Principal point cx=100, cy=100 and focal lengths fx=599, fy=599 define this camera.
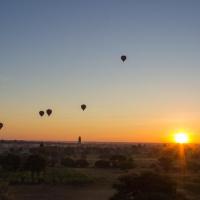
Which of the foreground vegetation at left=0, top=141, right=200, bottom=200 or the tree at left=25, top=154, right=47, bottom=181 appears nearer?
the foreground vegetation at left=0, top=141, right=200, bottom=200

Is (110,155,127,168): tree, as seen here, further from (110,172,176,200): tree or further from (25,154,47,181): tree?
(110,172,176,200): tree

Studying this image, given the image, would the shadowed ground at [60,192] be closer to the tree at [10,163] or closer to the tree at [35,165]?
the tree at [35,165]

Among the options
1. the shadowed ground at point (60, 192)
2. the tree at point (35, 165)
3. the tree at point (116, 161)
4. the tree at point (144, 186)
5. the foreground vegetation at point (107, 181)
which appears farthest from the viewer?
the tree at point (116, 161)

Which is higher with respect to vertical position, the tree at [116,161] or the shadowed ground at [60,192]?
the tree at [116,161]

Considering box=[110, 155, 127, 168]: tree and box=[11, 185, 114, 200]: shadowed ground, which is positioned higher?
box=[110, 155, 127, 168]: tree

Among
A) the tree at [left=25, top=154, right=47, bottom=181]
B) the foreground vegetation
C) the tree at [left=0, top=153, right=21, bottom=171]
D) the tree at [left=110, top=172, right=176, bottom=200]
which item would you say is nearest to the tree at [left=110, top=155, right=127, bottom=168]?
the foreground vegetation

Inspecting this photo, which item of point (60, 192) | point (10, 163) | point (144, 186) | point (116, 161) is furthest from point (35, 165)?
point (116, 161)

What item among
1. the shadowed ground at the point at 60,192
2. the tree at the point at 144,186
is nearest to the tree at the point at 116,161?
the shadowed ground at the point at 60,192

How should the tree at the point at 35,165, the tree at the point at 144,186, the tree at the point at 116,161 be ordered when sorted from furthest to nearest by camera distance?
the tree at the point at 116,161, the tree at the point at 35,165, the tree at the point at 144,186

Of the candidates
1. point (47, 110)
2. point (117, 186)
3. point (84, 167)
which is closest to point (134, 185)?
point (117, 186)

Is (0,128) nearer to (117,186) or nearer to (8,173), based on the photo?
(8,173)

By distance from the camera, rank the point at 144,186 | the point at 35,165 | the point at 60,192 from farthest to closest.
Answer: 1. the point at 35,165
2. the point at 60,192
3. the point at 144,186

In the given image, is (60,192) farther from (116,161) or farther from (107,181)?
(116,161)
